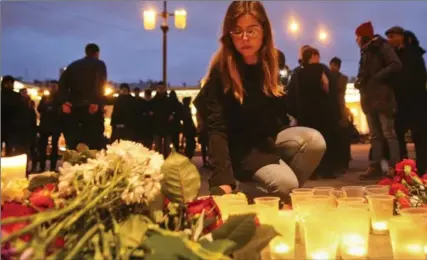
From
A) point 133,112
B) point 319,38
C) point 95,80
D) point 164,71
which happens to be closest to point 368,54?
point 95,80

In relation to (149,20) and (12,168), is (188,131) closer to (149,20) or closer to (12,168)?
(149,20)

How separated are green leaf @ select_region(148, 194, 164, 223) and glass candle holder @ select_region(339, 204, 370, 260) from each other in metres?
0.50

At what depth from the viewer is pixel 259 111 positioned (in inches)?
101

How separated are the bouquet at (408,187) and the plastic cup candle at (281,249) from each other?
0.51 metres

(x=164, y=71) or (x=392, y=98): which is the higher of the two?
(x=164, y=71)

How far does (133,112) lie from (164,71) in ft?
18.7

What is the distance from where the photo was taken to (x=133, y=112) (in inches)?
320

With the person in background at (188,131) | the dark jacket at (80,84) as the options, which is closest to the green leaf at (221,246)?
the dark jacket at (80,84)

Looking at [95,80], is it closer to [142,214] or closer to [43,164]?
[43,164]

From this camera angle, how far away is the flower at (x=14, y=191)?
110 cm

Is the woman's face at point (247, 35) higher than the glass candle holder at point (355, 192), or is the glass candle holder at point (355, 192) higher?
the woman's face at point (247, 35)

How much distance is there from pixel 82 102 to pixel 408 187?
4035 mm

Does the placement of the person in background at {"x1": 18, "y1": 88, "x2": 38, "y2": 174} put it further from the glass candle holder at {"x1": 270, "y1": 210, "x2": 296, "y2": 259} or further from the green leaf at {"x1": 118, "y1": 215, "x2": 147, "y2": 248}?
the green leaf at {"x1": 118, "y1": 215, "x2": 147, "y2": 248}

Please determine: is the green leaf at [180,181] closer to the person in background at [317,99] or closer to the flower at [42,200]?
the flower at [42,200]
